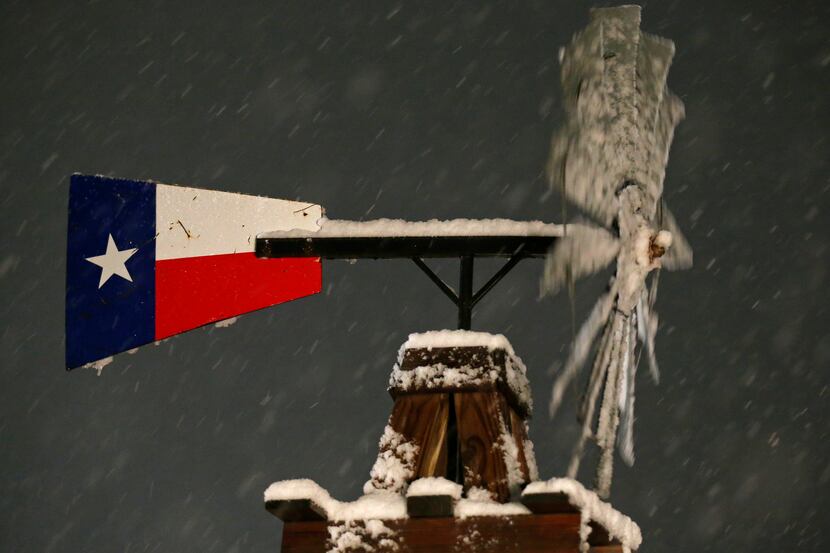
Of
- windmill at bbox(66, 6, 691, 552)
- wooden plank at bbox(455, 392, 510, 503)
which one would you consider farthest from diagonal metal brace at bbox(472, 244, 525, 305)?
wooden plank at bbox(455, 392, 510, 503)

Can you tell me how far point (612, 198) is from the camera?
389cm

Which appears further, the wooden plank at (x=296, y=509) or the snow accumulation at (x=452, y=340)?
the snow accumulation at (x=452, y=340)

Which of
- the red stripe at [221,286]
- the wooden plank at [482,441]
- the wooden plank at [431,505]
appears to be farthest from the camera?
the red stripe at [221,286]

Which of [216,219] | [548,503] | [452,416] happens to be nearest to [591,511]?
[548,503]

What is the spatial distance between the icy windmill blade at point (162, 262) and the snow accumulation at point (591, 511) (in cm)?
175

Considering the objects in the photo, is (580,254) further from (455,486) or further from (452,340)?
(455,486)

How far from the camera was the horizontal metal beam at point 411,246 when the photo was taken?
13.2ft

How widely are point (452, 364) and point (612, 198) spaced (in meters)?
0.98

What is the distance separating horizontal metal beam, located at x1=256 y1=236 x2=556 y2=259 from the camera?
4020 millimetres

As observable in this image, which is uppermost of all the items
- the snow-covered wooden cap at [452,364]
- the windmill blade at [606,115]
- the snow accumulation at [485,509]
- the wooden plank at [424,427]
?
the windmill blade at [606,115]

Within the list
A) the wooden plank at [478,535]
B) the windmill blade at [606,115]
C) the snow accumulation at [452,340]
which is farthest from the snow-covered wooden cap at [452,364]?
the windmill blade at [606,115]

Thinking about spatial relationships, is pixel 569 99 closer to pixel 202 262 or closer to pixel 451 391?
pixel 451 391

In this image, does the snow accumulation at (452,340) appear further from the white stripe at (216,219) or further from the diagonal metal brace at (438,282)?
the white stripe at (216,219)

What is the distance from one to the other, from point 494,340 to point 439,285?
0.47 meters
